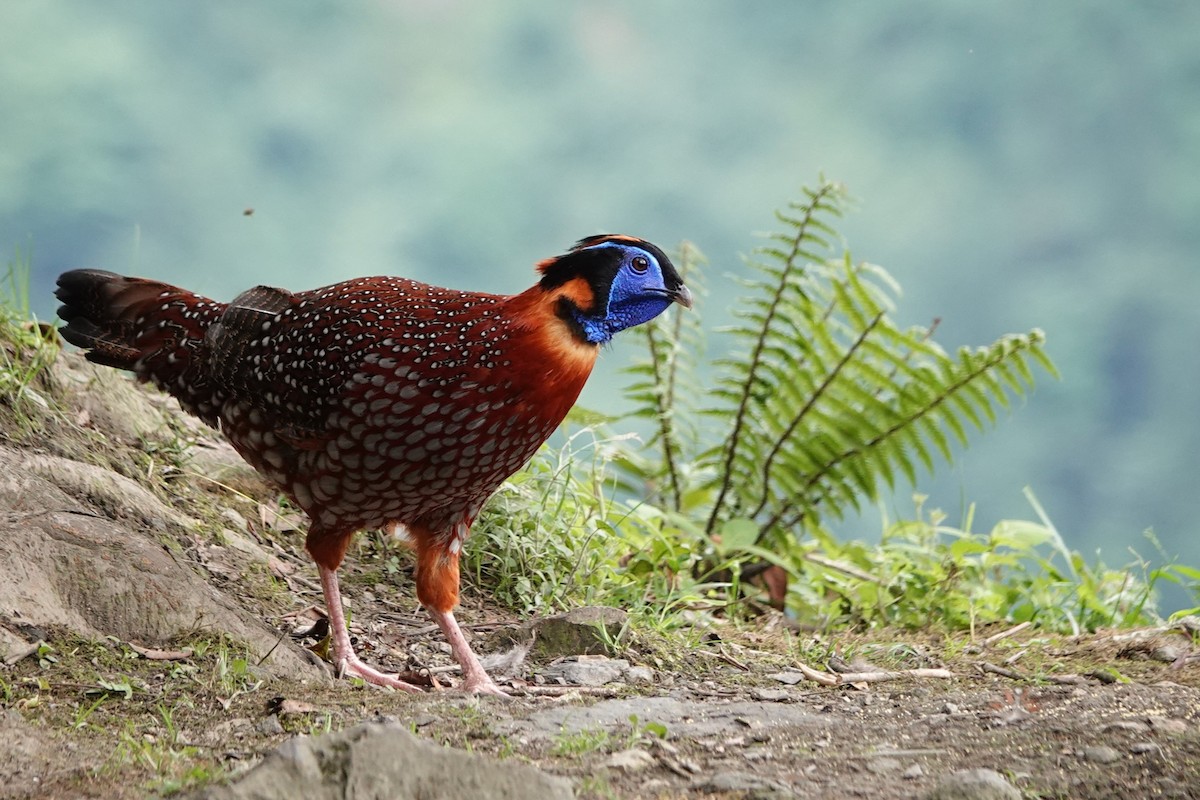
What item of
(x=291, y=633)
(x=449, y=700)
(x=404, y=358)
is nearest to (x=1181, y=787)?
(x=449, y=700)

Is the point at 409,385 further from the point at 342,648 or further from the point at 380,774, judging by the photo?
the point at 380,774

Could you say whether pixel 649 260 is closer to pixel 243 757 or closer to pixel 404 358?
pixel 404 358

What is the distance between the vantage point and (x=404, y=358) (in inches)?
161

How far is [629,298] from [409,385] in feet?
2.74

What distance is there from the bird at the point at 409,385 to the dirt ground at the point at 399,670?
1.66 feet

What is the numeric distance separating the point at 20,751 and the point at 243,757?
0.62 m

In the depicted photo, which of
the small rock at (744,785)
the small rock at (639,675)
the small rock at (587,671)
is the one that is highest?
the small rock at (639,675)

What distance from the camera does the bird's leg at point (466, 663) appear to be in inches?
167

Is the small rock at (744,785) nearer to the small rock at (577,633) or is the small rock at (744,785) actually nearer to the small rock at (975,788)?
the small rock at (975,788)

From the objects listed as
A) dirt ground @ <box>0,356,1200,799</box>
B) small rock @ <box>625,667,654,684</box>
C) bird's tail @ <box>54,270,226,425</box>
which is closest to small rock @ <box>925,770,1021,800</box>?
dirt ground @ <box>0,356,1200,799</box>

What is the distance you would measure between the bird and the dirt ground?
19.9 inches

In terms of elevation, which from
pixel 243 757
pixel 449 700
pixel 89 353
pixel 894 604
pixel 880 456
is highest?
pixel 880 456

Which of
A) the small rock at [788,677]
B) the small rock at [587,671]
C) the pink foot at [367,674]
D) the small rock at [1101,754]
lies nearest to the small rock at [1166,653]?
the small rock at [788,677]

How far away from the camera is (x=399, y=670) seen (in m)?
4.78
